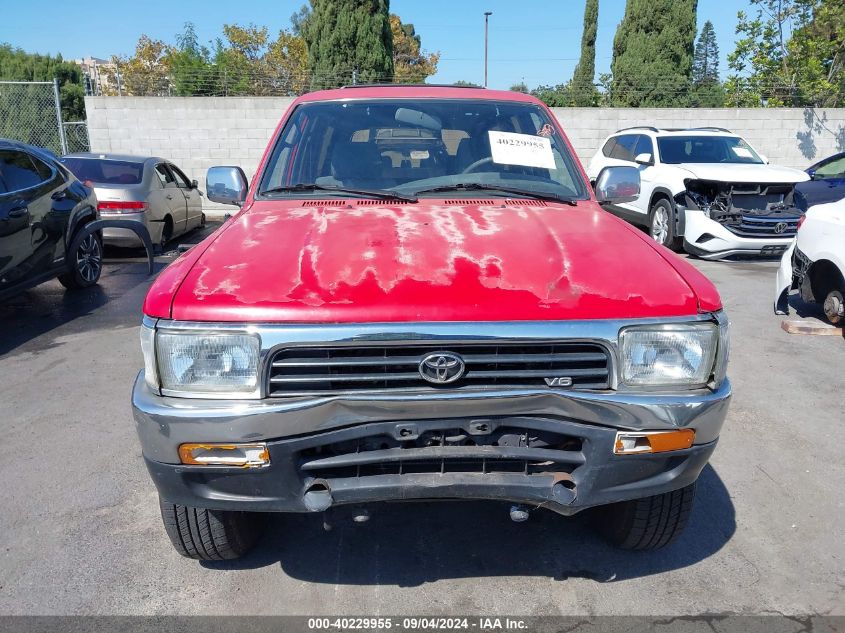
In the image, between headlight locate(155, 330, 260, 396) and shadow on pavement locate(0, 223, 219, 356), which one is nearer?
headlight locate(155, 330, 260, 396)

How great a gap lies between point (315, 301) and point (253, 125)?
49.9ft

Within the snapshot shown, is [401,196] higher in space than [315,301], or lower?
higher

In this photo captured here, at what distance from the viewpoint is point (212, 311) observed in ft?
7.57

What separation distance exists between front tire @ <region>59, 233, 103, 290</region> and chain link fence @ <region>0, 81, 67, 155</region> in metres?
8.67

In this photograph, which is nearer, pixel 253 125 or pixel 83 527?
pixel 83 527

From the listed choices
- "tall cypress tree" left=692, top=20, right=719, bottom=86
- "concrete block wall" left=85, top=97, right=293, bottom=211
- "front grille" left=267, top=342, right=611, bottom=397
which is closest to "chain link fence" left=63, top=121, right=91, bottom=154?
"concrete block wall" left=85, top=97, right=293, bottom=211

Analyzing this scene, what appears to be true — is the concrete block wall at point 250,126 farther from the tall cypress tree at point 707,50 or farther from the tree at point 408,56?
the tall cypress tree at point 707,50

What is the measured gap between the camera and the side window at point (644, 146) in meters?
11.3

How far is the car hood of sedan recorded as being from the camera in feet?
30.9

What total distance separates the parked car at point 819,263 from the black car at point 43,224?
20.6 feet

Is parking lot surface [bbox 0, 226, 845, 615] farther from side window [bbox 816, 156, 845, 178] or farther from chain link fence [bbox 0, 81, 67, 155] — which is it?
chain link fence [bbox 0, 81, 67, 155]

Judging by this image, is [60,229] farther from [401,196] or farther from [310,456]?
[310,456]

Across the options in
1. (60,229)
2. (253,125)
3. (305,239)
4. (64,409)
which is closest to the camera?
(305,239)

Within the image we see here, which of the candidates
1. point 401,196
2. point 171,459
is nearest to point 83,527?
point 171,459
